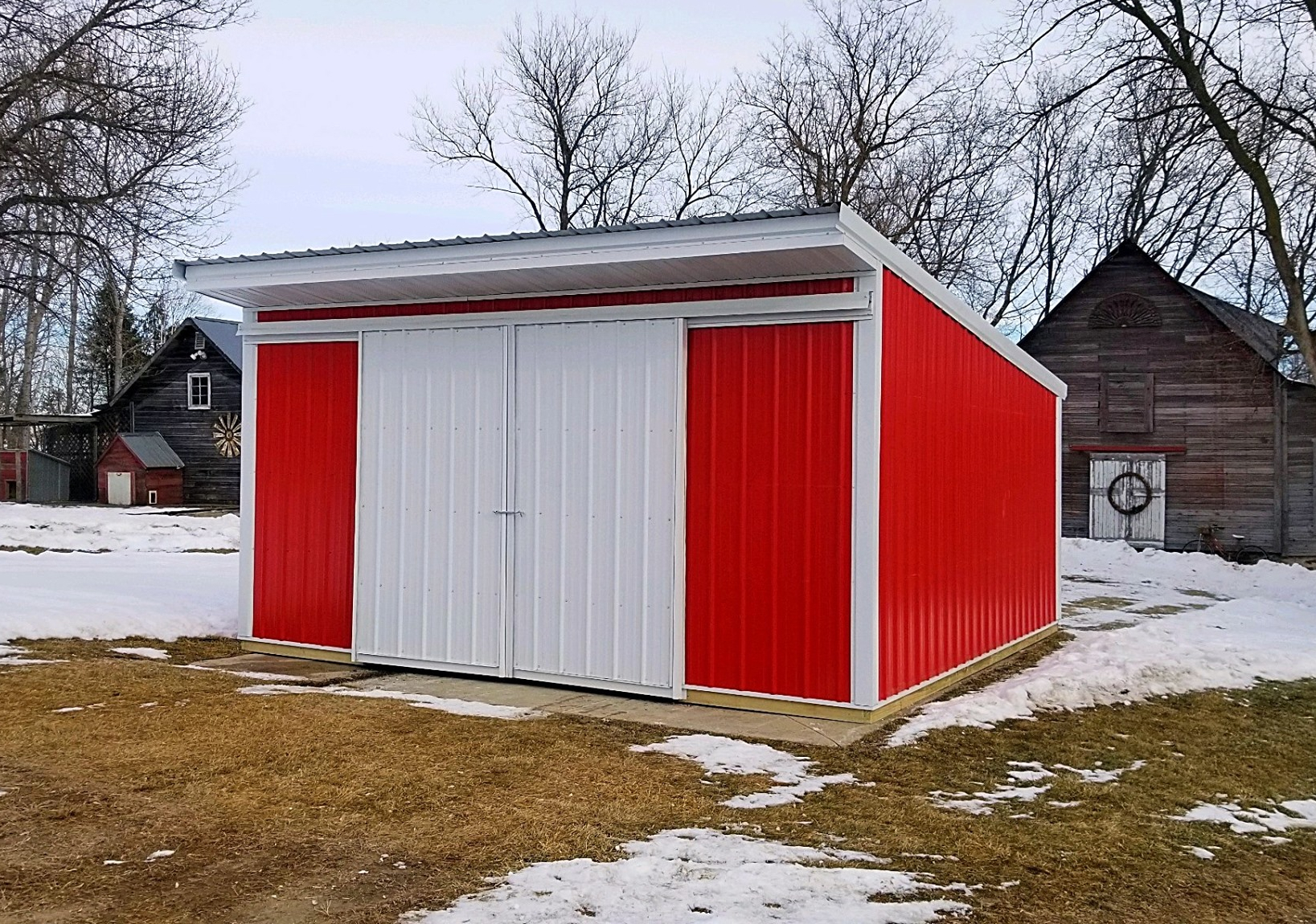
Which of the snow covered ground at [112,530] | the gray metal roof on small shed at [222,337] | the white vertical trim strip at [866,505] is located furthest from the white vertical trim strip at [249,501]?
the gray metal roof on small shed at [222,337]

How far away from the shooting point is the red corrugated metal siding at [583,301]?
7309mm

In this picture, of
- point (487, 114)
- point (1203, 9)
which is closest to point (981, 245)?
point (487, 114)

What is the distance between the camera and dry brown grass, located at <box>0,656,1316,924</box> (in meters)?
4.20

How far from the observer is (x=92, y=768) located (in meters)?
5.68

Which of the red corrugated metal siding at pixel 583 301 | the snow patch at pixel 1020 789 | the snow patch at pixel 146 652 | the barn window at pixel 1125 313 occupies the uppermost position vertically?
the barn window at pixel 1125 313

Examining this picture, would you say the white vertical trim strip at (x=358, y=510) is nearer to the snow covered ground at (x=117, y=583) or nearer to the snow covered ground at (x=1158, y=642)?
the snow covered ground at (x=117, y=583)

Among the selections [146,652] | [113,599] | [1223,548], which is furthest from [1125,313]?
[146,652]

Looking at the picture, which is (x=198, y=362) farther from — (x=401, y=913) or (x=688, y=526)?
(x=401, y=913)

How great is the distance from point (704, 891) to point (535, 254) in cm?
446

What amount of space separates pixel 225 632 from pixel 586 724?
4493mm

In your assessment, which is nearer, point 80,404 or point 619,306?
point 619,306

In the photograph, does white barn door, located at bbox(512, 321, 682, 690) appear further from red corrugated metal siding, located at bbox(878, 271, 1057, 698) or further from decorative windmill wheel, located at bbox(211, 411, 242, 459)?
decorative windmill wheel, located at bbox(211, 411, 242, 459)

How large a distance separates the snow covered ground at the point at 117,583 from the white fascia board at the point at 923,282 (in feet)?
20.3

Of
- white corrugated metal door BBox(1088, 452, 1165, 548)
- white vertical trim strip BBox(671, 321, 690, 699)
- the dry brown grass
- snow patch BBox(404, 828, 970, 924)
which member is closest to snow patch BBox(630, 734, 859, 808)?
the dry brown grass
